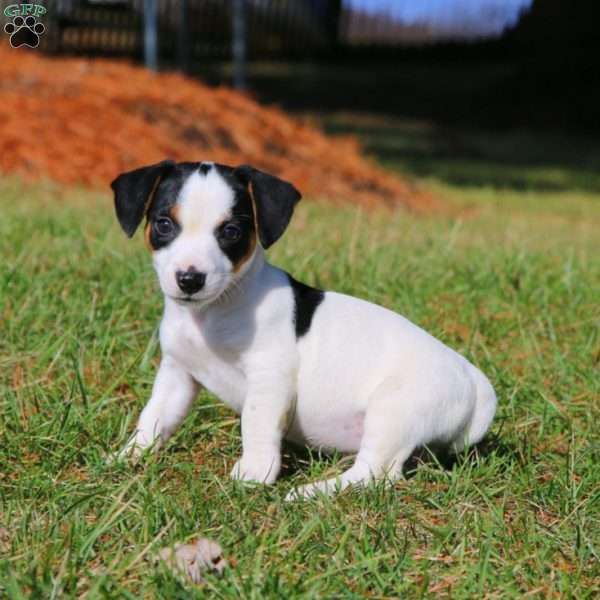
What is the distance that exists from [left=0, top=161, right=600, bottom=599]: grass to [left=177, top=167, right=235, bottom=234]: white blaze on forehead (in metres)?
0.82


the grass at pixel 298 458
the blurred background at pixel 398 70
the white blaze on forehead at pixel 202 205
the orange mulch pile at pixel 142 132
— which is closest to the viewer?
the grass at pixel 298 458

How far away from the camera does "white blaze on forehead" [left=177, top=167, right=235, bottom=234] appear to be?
345 centimetres

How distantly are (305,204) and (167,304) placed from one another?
6.07 metres

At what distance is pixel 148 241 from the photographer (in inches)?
141

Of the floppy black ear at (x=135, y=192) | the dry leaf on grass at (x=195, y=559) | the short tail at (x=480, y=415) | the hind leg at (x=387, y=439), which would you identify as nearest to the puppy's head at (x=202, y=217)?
the floppy black ear at (x=135, y=192)

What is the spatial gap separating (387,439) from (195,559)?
3.08 feet

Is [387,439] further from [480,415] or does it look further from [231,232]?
[231,232]

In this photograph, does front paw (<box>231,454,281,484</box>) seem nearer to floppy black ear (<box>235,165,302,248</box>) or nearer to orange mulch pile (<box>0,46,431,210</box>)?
floppy black ear (<box>235,165,302,248</box>)

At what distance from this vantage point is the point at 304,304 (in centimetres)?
376

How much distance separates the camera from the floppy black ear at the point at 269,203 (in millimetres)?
3527

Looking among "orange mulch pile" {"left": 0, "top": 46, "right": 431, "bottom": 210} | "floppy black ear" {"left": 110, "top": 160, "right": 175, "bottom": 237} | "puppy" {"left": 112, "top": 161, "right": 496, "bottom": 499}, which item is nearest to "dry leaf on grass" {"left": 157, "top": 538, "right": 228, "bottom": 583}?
"puppy" {"left": 112, "top": 161, "right": 496, "bottom": 499}

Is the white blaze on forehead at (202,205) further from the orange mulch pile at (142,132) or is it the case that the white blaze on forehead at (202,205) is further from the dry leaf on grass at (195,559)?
the orange mulch pile at (142,132)

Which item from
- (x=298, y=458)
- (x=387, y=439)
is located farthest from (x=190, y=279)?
(x=298, y=458)

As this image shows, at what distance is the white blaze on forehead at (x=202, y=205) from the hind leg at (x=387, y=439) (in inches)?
32.2
